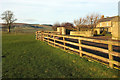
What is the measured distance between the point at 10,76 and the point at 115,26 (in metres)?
16.6

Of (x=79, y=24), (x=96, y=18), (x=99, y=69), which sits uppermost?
(x=96, y=18)

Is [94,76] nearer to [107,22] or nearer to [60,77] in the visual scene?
[60,77]

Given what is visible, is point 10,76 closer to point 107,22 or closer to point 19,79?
point 19,79

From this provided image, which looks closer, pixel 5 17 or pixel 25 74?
pixel 25 74

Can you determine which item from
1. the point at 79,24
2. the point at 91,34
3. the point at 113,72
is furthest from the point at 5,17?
the point at 113,72

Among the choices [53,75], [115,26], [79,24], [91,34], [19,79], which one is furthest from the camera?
[79,24]

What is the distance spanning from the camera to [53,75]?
366 centimetres

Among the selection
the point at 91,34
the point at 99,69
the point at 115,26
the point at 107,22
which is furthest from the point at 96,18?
the point at 99,69

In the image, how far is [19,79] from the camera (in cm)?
344

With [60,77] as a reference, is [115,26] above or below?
above

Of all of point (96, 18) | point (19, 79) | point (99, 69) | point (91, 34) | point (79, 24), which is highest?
point (96, 18)

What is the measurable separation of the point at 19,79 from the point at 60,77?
174 centimetres

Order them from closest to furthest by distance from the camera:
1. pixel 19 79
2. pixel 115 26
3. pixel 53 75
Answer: pixel 19 79 → pixel 53 75 → pixel 115 26

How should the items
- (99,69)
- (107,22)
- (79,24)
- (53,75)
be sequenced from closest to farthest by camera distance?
(53,75)
(99,69)
(107,22)
(79,24)
